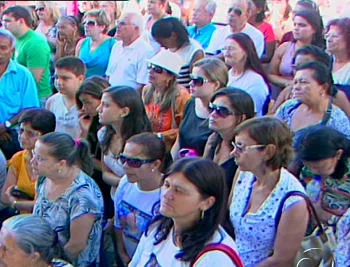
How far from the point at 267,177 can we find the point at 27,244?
111 cm

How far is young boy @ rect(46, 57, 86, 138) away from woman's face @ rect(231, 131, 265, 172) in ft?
6.67

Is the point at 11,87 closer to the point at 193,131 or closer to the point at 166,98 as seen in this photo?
the point at 166,98

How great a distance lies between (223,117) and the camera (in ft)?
12.2

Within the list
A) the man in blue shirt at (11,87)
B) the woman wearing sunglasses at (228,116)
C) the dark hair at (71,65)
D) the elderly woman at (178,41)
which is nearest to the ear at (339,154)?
the woman wearing sunglasses at (228,116)

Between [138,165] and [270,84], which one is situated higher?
[270,84]

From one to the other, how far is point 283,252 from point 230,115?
103cm

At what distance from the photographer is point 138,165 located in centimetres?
356

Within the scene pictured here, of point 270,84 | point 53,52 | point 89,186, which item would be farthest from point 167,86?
point 53,52

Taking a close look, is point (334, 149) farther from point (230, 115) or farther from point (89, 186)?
point (89, 186)

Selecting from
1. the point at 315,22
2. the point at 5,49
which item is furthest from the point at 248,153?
the point at 5,49

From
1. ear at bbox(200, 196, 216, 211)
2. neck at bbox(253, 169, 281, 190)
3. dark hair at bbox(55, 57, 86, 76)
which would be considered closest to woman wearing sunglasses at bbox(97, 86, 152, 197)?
dark hair at bbox(55, 57, 86, 76)

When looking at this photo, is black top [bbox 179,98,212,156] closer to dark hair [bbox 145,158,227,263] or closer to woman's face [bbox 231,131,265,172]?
woman's face [bbox 231,131,265,172]

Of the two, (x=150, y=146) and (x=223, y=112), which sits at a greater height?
(x=223, y=112)

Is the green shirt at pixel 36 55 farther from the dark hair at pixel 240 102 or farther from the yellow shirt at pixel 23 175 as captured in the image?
the dark hair at pixel 240 102
